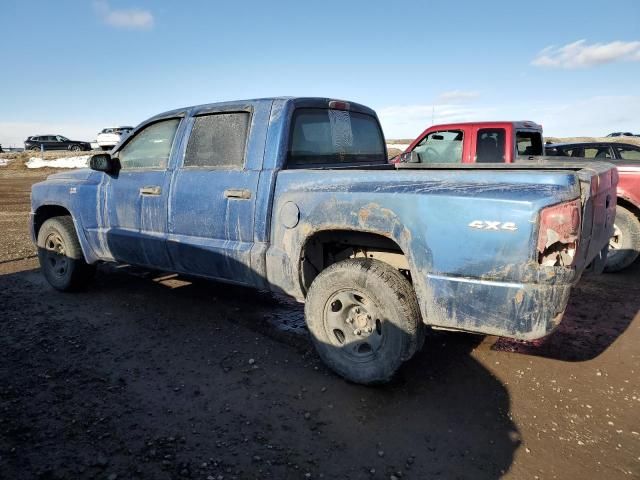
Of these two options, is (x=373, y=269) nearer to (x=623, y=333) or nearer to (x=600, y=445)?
(x=600, y=445)

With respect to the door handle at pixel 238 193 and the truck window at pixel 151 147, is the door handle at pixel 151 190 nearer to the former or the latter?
the truck window at pixel 151 147

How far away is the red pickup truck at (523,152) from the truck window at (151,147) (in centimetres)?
337

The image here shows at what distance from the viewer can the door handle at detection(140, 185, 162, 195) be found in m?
4.07

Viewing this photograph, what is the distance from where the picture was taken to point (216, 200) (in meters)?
3.67

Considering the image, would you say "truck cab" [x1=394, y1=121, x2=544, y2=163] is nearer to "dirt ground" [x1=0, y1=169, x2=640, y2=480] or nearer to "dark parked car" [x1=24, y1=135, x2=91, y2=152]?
"dirt ground" [x1=0, y1=169, x2=640, y2=480]

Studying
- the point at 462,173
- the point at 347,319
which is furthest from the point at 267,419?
the point at 462,173

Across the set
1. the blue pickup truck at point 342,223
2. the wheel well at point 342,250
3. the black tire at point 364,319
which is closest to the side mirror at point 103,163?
the blue pickup truck at point 342,223

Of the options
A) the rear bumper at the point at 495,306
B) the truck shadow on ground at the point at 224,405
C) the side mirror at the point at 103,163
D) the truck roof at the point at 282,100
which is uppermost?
the truck roof at the point at 282,100

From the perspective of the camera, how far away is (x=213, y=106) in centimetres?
395

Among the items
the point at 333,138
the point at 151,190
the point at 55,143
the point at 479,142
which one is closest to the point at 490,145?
the point at 479,142

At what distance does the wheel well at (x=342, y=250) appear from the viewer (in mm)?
3203

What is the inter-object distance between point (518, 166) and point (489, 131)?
3.28m

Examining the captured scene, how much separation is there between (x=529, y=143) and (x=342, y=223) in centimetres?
541

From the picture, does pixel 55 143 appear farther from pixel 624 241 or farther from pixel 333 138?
pixel 624 241
